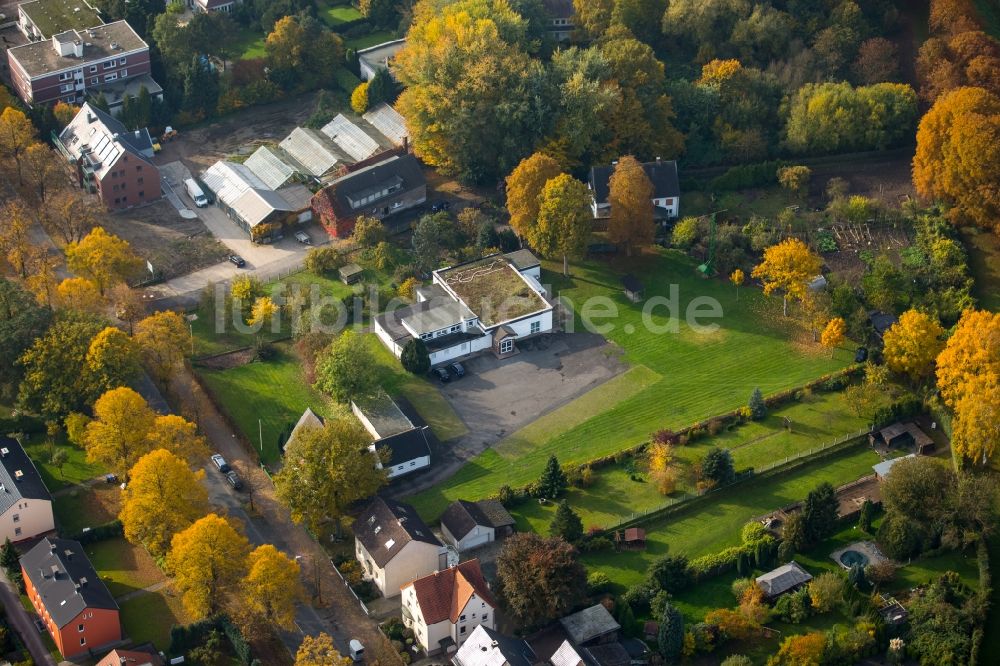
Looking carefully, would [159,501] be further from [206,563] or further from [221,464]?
[221,464]

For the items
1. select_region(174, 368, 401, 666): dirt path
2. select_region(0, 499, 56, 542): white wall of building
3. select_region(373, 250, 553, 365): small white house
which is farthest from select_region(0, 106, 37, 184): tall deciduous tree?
select_region(0, 499, 56, 542): white wall of building

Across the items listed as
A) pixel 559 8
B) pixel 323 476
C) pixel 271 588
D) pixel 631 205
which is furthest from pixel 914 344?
pixel 559 8

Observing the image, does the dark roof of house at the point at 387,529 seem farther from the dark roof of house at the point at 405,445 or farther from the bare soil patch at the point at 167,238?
the bare soil patch at the point at 167,238

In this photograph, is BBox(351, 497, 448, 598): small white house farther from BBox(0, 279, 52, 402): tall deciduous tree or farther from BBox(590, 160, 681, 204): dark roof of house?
BBox(590, 160, 681, 204): dark roof of house

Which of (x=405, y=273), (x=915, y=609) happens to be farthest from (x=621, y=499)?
(x=405, y=273)

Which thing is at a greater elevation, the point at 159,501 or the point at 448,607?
the point at 159,501

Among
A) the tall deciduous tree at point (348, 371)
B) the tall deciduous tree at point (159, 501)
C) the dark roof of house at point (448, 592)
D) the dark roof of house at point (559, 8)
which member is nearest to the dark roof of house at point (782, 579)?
the dark roof of house at point (448, 592)
